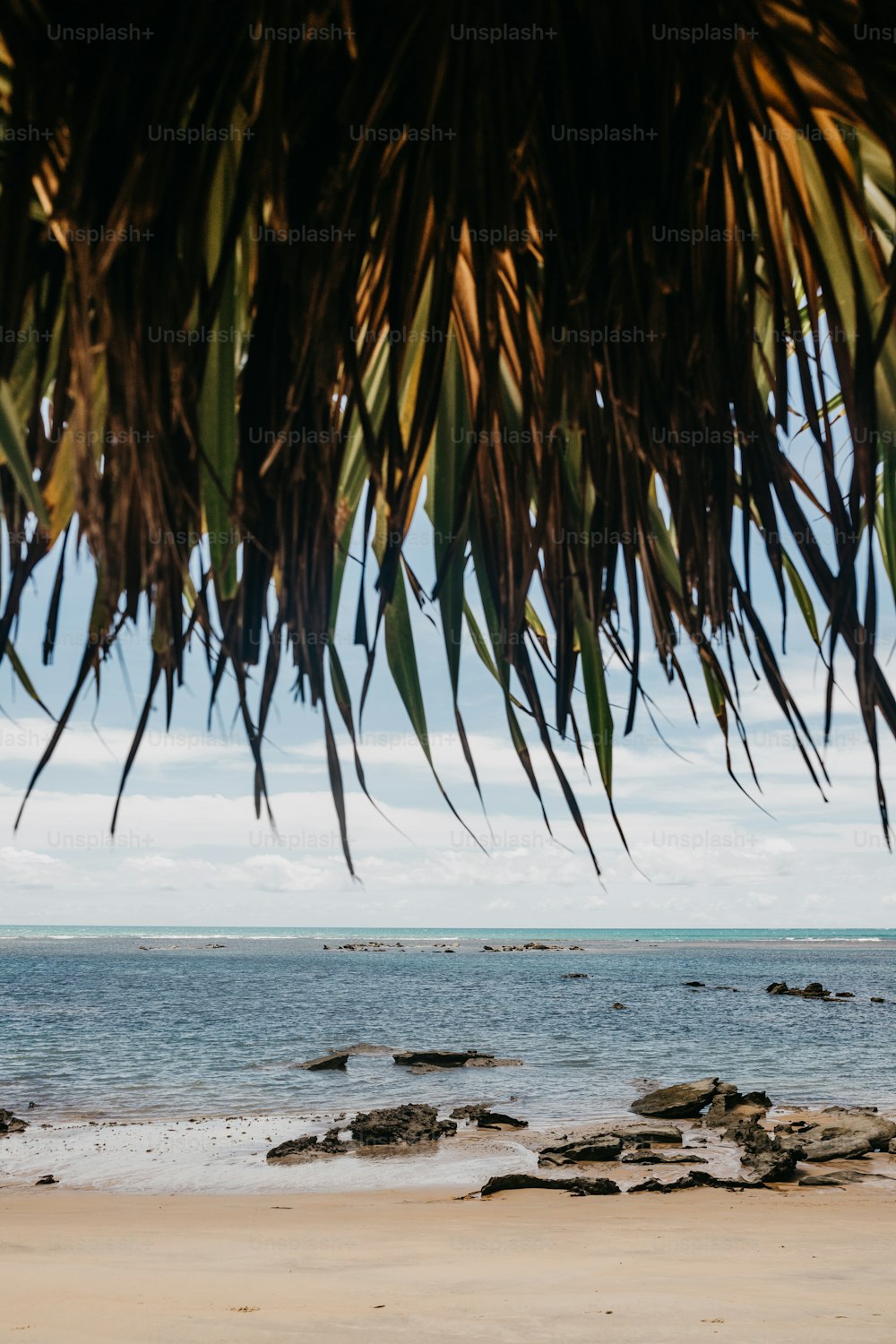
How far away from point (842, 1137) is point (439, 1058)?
13986 millimetres

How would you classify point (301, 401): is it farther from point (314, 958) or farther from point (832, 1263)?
point (314, 958)

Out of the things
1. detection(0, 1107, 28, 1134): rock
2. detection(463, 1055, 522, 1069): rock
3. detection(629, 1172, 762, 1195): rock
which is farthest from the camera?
detection(463, 1055, 522, 1069): rock

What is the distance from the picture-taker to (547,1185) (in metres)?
14.8

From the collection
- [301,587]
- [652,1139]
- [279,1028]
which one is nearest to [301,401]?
[301,587]

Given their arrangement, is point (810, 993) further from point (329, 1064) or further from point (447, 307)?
point (447, 307)

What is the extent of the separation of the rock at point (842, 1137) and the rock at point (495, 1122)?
16.0ft

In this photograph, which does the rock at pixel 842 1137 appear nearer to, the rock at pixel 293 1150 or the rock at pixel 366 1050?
the rock at pixel 293 1150

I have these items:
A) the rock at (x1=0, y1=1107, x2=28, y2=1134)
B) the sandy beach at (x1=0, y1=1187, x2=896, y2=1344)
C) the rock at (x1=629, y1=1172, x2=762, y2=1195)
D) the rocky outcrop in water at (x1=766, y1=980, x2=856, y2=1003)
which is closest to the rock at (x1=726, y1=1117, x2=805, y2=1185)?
the rock at (x1=629, y1=1172, x2=762, y2=1195)

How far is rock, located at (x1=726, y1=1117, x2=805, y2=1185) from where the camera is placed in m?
15.6

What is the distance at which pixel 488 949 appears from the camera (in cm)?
12444

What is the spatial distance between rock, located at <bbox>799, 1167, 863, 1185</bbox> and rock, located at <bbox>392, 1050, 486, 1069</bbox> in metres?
14.7

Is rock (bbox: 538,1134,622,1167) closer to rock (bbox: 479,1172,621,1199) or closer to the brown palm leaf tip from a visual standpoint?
rock (bbox: 479,1172,621,1199)

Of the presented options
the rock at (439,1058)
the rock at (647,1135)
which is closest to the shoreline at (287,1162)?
the rock at (647,1135)

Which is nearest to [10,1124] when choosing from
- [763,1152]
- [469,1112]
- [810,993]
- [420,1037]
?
[469,1112]
